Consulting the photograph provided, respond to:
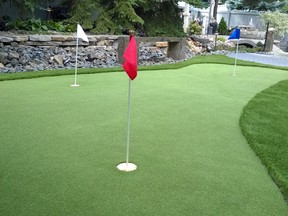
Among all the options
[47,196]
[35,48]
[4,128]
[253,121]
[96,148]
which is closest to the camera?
[47,196]

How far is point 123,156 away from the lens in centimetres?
276

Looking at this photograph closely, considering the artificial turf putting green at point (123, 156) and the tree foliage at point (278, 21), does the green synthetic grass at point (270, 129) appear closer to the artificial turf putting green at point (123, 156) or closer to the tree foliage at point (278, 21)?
the artificial turf putting green at point (123, 156)

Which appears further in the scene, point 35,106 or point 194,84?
point 194,84

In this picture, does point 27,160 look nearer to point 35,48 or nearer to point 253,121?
point 253,121

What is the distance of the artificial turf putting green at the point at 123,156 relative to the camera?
2053mm

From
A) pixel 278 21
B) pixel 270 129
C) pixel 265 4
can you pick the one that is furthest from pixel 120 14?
pixel 265 4

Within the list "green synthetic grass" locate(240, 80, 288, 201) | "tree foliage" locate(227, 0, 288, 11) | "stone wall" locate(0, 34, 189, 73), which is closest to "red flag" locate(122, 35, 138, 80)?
"green synthetic grass" locate(240, 80, 288, 201)

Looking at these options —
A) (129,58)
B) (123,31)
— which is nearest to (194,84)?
(129,58)

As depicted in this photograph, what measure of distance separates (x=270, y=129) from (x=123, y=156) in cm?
179

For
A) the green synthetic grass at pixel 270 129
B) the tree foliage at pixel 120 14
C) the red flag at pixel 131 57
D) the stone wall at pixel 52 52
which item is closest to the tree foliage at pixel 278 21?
the tree foliage at pixel 120 14

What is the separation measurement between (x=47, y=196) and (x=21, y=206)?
17cm

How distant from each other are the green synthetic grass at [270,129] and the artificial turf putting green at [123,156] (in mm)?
82

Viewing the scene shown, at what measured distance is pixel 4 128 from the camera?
3273mm

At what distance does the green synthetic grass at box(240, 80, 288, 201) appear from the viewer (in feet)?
8.70
